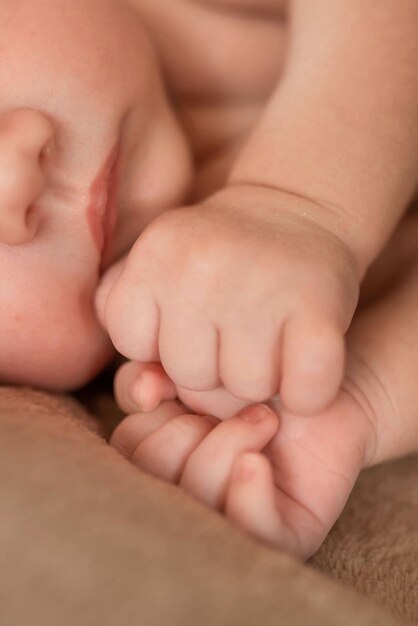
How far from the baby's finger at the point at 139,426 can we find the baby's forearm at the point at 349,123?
182 mm

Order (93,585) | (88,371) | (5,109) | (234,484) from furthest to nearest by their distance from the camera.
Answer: (88,371) → (5,109) → (234,484) → (93,585)

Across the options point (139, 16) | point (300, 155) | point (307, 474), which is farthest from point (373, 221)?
point (139, 16)

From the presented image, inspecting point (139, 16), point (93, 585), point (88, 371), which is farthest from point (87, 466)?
point (139, 16)

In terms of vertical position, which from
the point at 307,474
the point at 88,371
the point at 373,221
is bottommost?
the point at 88,371

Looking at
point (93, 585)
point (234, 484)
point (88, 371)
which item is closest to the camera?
point (93, 585)

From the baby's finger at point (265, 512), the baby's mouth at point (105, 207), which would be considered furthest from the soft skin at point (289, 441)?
the baby's mouth at point (105, 207)

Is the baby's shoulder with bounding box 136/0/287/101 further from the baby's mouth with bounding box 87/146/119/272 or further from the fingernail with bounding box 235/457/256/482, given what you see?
the fingernail with bounding box 235/457/256/482

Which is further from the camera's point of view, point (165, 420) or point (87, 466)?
point (165, 420)

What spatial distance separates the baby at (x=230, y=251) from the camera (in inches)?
20.6

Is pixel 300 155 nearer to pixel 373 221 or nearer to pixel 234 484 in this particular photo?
pixel 373 221

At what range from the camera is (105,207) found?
69 cm

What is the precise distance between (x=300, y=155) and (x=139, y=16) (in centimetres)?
28

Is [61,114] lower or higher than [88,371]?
higher

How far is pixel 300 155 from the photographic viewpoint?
649mm
